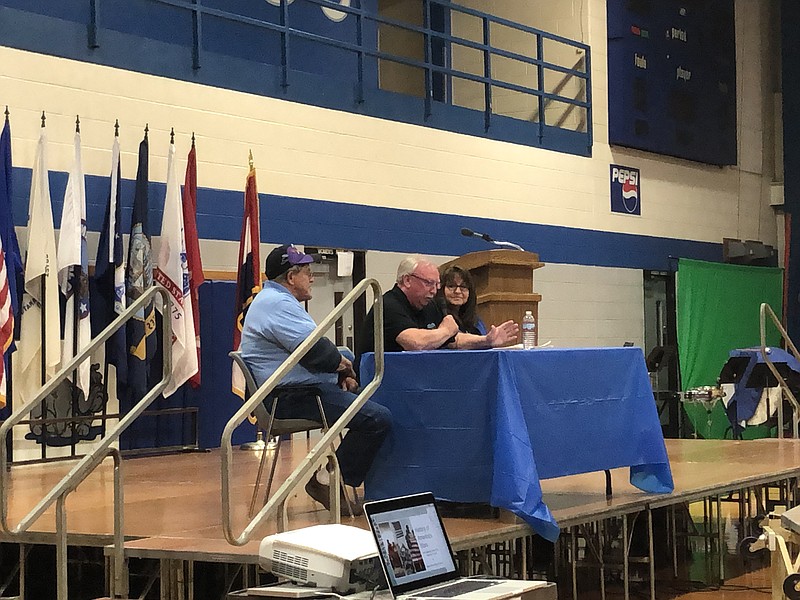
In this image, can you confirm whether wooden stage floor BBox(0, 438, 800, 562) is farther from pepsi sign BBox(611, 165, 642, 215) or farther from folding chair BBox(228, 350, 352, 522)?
pepsi sign BBox(611, 165, 642, 215)

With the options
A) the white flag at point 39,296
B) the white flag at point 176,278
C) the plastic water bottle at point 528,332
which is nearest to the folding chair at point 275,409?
the plastic water bottle at point 528,332

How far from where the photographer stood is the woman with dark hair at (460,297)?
6.42 m

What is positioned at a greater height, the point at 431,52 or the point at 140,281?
the point at 431,52

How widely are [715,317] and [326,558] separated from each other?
10.8 metres

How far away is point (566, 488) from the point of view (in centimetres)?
598

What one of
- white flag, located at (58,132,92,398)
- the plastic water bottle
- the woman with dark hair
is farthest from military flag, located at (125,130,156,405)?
the plastic water bottle

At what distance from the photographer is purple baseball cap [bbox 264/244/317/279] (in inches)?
199

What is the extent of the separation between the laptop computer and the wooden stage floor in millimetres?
762

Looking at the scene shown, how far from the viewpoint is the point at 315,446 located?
421cm

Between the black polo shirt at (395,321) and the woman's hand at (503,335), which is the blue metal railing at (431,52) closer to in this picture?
the black polo shirt at (395,321)

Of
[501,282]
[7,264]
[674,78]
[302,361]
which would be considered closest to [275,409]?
[302,361]

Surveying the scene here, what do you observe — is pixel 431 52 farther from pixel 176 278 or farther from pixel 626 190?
pixel 176 278

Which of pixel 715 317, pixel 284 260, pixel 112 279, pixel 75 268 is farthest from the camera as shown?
pixel 715 317

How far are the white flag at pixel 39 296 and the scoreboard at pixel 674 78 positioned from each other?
660 centimetres
